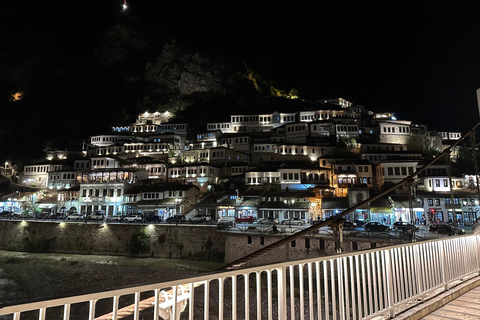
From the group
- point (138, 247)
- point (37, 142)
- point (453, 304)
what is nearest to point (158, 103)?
point (37, 142)

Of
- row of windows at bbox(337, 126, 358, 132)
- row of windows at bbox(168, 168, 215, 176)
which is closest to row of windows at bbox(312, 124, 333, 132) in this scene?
row of windows at bbox(337, 126, 358, 132)

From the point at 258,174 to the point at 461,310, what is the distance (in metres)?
44.6

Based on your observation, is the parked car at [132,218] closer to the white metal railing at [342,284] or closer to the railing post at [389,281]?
the white metal railing at [342,284]

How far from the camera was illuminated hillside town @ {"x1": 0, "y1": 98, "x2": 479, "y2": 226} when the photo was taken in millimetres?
37500

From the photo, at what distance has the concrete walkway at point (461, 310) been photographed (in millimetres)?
4809

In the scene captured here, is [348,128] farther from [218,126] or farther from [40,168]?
[40,168]

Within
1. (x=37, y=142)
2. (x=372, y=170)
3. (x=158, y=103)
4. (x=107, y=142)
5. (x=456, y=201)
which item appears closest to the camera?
(x=456, y=201)

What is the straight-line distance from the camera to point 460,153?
60.6m

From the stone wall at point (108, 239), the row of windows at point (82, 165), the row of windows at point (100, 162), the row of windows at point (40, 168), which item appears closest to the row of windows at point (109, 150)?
the row of windows at point (82, 165)

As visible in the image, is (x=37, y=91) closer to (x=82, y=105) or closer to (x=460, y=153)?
(x=82, y=105)

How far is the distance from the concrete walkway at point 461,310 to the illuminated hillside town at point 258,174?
81.2ft

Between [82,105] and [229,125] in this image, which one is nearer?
[229,125]

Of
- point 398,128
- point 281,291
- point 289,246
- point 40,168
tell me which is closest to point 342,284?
point 281,291

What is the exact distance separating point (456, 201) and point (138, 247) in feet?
130
